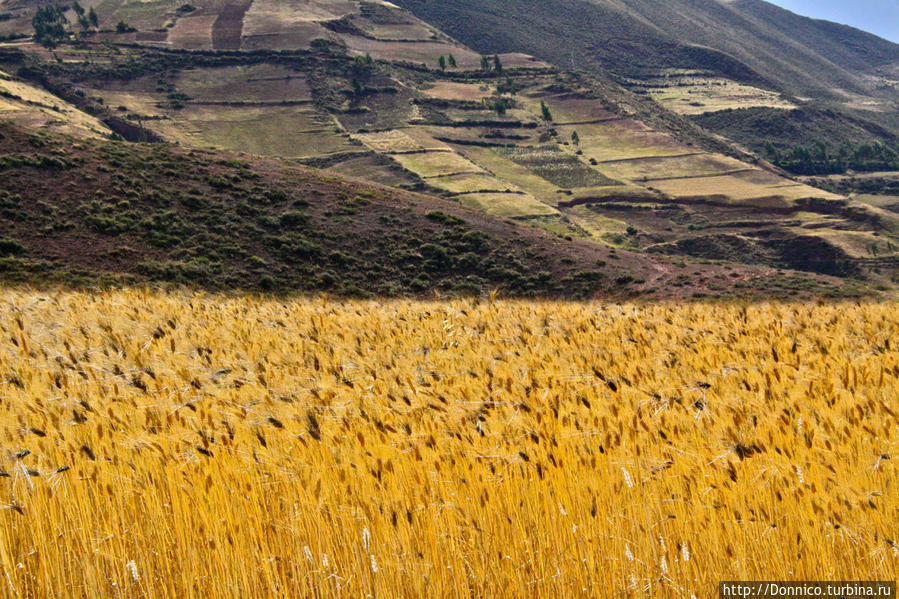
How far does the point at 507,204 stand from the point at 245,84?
75.8m

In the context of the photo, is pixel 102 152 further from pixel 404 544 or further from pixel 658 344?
pixel 404 544

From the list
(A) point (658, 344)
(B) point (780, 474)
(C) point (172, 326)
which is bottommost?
(C) point (172, 326)

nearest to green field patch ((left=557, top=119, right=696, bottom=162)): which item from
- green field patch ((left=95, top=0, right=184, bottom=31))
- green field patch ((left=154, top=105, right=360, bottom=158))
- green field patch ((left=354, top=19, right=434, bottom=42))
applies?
green field patch ((left=154, top=105, right=360, bottom=158))

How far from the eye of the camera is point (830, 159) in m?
147

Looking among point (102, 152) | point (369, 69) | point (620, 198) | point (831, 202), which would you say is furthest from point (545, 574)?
point (369, 69)

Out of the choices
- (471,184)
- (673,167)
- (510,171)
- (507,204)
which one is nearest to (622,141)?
(673,167)

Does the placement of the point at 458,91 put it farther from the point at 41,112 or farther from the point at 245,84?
the point at 41,112

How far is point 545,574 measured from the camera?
3.52 metres

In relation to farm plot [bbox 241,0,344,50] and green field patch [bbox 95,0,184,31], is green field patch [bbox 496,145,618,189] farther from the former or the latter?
green field patch [bbox 95,0,184,31]

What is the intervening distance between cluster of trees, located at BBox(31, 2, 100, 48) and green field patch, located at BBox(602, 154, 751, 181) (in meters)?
110

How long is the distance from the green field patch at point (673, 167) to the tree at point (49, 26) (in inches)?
4346

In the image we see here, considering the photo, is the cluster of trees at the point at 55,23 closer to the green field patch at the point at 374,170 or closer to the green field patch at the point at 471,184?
the green field patch at the point at 374,170

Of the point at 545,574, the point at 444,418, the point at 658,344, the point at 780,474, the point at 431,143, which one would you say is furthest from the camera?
the point at 431,143

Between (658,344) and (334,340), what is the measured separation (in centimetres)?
421
